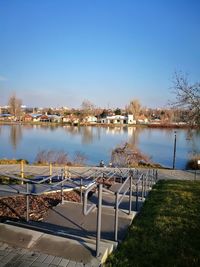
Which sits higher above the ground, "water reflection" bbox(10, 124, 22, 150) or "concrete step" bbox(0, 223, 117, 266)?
"concrete step" bbox(0, 223, 117, 266)

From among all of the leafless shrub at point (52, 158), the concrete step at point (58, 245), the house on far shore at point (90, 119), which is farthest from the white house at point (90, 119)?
the concrete step at point (58, 245)

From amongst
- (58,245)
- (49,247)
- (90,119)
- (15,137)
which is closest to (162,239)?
(58,245)

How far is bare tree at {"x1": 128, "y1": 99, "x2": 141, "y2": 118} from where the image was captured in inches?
4200

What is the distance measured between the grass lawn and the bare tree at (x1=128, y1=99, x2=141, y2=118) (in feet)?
331

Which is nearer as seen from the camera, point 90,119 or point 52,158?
point 52,158

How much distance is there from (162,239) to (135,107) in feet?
346

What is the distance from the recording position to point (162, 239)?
4.16 metres

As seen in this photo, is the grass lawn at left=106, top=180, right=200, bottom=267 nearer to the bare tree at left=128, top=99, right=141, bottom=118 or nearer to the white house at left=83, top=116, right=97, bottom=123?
the white house at left=83, top=116, right=97, bottom=123

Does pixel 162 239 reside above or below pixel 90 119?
below

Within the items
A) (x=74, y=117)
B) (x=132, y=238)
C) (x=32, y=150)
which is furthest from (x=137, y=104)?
(x=132, y=238)

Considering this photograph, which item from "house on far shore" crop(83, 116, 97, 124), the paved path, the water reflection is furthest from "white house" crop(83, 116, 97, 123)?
the paved path

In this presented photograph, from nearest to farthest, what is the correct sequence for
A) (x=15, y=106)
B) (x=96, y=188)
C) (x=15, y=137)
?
(x=96, y=188), (x=15, y=137), (x=15, y=106)

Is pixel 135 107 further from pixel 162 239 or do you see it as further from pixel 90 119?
pixel 162 239

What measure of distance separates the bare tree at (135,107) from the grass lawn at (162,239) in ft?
331
